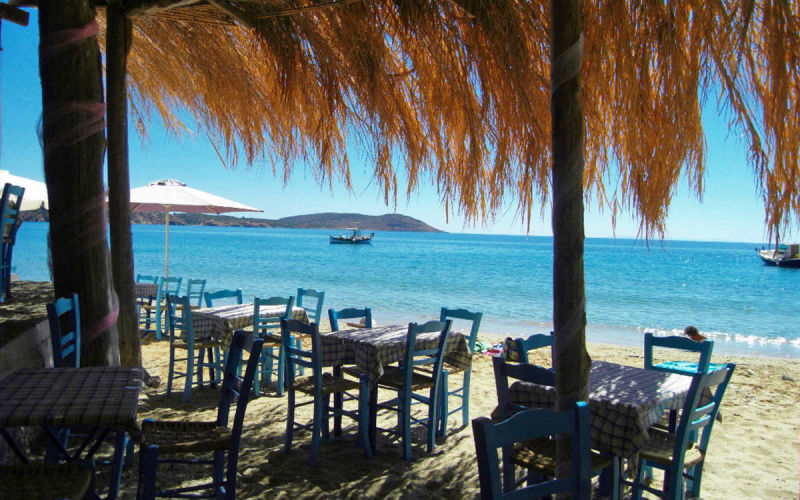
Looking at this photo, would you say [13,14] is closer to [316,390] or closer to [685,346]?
[316,390]

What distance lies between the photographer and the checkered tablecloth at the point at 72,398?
155 centimetres

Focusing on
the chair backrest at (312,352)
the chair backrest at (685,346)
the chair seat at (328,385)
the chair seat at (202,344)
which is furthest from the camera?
the chair seat at (202,344)

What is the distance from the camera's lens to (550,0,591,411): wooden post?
1.68 m

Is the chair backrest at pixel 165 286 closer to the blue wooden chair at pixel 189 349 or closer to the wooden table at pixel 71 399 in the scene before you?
the blue wooden chair at pixel 189 349

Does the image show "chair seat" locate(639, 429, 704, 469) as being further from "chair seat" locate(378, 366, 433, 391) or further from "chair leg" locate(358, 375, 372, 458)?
"chair leg" locate(358, 375, 372, 458)

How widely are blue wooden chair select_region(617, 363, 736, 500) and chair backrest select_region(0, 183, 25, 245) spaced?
410 centimetres

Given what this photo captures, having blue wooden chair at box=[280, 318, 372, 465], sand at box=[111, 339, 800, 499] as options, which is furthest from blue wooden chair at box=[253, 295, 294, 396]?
blue wooden chair at box=[280, 318, 372, 465]

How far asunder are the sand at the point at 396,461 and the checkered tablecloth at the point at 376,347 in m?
0.52

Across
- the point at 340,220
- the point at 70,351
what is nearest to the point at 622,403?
the point at 70,351

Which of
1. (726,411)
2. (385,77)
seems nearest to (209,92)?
(385,77)

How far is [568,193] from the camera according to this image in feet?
5.53

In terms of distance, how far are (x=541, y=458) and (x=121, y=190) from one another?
3.43m

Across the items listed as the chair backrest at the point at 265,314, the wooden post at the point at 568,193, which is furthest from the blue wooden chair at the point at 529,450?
the chair backrest at the point at 265,314

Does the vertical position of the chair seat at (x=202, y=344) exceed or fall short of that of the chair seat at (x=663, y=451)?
it exceeds it
